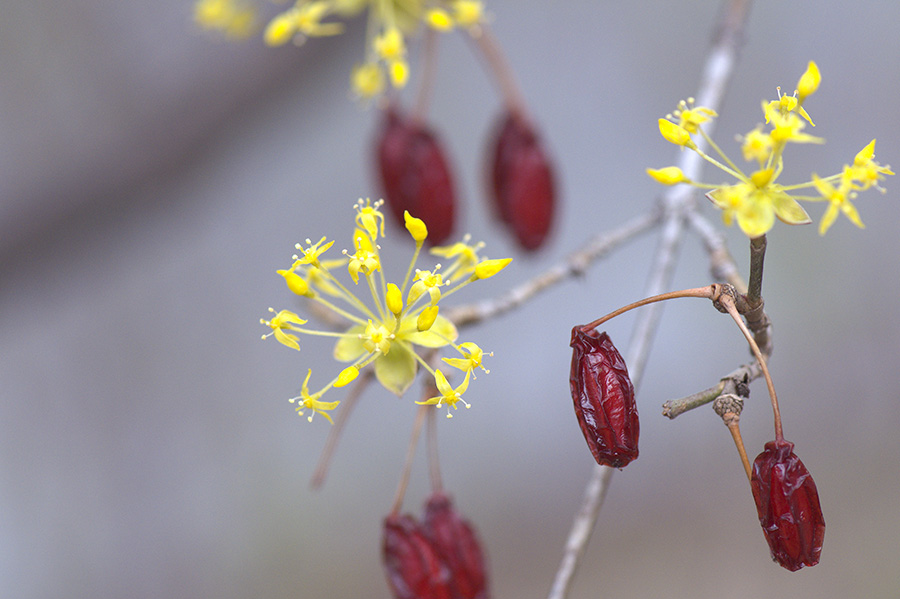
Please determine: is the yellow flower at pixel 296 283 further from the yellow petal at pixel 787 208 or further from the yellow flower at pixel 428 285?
the yellow petal at pixel 787 208

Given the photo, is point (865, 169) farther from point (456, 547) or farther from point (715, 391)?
point (456, 547)

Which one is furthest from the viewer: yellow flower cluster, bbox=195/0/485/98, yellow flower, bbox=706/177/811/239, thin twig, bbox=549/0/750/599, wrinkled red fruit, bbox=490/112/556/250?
wrinkled red fruit, bbox=490/112/556/250

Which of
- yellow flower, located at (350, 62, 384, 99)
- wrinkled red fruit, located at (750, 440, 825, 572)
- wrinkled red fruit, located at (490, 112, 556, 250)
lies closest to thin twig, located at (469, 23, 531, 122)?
wrinkled red fruit, located at (490, 112, 556, 250)

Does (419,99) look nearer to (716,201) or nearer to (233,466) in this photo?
(716,201)

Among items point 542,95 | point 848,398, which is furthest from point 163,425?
point 848,398

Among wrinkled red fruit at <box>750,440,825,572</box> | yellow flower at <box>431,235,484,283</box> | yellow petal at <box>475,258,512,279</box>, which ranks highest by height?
yellow flower at <box>431,235,484,283</box>

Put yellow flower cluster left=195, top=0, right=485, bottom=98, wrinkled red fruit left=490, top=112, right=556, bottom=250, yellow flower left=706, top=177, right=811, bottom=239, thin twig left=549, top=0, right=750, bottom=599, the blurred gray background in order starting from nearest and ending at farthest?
yellow flower left=706, top=177, right=811, bottom=239, thin twig left=549, top=0, right=750, bottom=599, yellow flower cluster left=195, top=0, right=485, bottom=98, wrinkled red fruit left=490, top=112, right=556, bottom=250, the blurred gray background

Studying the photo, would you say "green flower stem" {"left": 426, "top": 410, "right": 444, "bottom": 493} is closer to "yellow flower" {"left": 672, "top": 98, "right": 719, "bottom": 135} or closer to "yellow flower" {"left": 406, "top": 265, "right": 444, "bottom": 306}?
"yellow flower" {"left": 406, "top": 265, "right": 444, "bottom": 306}

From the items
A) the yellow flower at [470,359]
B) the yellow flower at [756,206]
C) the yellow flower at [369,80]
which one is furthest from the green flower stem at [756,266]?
the yellow flower at [369,80]
